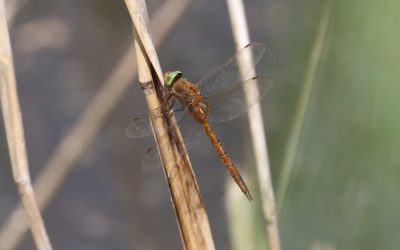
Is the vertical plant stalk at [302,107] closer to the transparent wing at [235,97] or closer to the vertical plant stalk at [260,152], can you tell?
the vertical plant stalk at [260,152]

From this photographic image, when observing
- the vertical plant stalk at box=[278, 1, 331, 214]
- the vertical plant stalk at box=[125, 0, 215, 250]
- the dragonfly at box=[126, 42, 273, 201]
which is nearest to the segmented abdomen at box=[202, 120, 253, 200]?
the dragonfly at box=[126, 42, 273, 201]

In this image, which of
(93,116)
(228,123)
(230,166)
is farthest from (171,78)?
(228,123)

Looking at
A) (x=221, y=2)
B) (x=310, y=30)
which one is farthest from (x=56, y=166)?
(x=221, y=2)

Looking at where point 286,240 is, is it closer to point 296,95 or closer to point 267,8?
point 296,95

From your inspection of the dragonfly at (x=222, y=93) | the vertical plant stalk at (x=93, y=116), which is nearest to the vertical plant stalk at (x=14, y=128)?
the dragonfly at (x=222, y=93)

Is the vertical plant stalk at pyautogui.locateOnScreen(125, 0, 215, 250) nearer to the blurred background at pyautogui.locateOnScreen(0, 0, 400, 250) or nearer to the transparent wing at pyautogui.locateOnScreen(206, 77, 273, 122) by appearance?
the blurred background at pyautogui.locateOnScreen(0, 0, 400, 250)

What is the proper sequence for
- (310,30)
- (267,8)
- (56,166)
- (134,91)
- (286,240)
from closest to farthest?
(310,30) < (286,240) < (56,166) < (134,91) < (267,8)

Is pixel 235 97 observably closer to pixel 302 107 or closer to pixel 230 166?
pixel 230 166
